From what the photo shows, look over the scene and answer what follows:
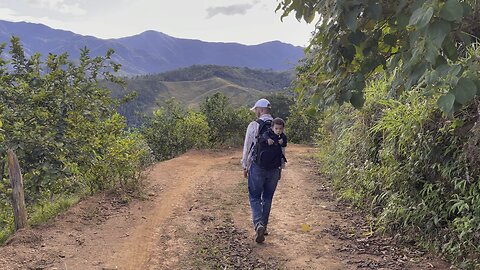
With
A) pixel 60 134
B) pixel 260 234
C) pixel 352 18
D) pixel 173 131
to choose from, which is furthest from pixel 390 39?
pixel 173 131

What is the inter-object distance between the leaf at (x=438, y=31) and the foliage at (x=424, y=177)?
2066 millimetres

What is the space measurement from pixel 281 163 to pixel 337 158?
3.77 meters

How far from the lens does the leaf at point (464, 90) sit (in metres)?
1.41

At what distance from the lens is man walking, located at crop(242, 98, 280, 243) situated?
5.12 m

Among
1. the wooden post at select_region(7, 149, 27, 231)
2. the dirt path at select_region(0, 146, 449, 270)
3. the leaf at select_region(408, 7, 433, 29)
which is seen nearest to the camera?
the leaf at select_region(408, 7, 433, 29)

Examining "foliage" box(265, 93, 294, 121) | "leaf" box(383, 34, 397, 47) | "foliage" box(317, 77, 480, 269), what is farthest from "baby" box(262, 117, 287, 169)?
"foliage" box(265, 93, 294, 121)

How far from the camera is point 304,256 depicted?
187 inches

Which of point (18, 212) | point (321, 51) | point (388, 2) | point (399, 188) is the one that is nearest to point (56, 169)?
point (18, 212)

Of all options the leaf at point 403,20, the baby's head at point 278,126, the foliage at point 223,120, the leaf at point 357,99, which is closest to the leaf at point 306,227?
the baby's head at point 278,126

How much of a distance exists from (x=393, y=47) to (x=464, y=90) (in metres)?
0.86

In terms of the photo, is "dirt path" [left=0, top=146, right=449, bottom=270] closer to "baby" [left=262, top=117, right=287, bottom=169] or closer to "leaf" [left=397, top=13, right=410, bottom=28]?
"baby" [left=262, top=117, right=287, bottom=169]

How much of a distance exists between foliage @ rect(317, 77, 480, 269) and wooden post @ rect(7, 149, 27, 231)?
3.96 m

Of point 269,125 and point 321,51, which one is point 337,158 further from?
point 321,51

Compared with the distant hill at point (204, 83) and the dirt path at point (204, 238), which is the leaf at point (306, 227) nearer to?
the dirt path at point (204, 238)
